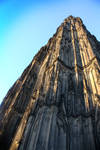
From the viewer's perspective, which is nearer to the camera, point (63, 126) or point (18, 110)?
point (63, 126)

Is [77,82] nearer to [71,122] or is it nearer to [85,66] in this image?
[85,66]

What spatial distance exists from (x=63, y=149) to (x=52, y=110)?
220 cm

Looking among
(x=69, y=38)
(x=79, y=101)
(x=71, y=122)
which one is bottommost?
(x=71, y=122)

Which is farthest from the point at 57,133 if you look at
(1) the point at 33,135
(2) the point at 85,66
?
(2) the point at 85,66

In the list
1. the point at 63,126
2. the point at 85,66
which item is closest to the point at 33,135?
the point at 63,126

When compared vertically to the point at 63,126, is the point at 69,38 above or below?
above

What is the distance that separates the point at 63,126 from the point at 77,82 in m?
5.19

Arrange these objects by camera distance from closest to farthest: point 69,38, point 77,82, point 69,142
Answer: point 69,142 → point 77,82 → point 69,38

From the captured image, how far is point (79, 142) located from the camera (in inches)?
325

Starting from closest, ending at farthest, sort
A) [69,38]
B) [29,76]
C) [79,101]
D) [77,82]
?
[79,101]
[77,82]
[29,76]
[69,38]

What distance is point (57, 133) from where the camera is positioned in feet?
26.2

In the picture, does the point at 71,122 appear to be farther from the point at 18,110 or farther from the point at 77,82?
the point at 18,110

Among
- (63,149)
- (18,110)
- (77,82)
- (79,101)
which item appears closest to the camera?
(63,149)

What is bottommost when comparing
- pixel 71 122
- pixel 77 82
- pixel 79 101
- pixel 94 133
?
pixel 94 133
